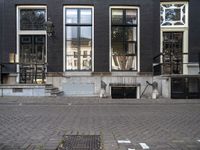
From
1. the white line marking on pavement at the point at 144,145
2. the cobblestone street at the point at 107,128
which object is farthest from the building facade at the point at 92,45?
the white line marking on pavement at the point at 144,145

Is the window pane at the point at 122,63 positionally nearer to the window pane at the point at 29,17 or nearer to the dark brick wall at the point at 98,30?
the dark brick wall at the point at 98,30

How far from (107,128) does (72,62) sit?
12.1 metres

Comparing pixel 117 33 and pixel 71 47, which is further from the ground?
pixel 117 33

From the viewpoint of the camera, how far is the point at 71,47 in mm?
20844

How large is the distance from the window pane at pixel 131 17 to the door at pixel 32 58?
494 cm

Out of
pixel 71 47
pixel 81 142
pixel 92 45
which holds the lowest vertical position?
pixel 81 142

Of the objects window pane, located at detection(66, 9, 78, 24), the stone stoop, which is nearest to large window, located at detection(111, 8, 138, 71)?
window pane, located at detection(66, 9, 78, 24)

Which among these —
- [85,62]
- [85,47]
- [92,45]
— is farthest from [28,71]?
[92,45]

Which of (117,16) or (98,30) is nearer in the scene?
(98,30)

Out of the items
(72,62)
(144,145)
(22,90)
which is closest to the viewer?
(144,145)

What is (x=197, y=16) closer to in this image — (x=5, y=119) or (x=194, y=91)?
(x=194, y=91)

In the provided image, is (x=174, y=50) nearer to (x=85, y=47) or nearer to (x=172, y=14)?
(x=172, y=14)

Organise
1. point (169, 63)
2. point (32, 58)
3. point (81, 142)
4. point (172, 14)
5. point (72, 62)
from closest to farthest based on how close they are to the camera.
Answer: point (81, 142) < point (169, 63) < point (72, 62) < point (32, 58) < point (172, 14)

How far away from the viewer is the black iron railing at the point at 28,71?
20719 mm
